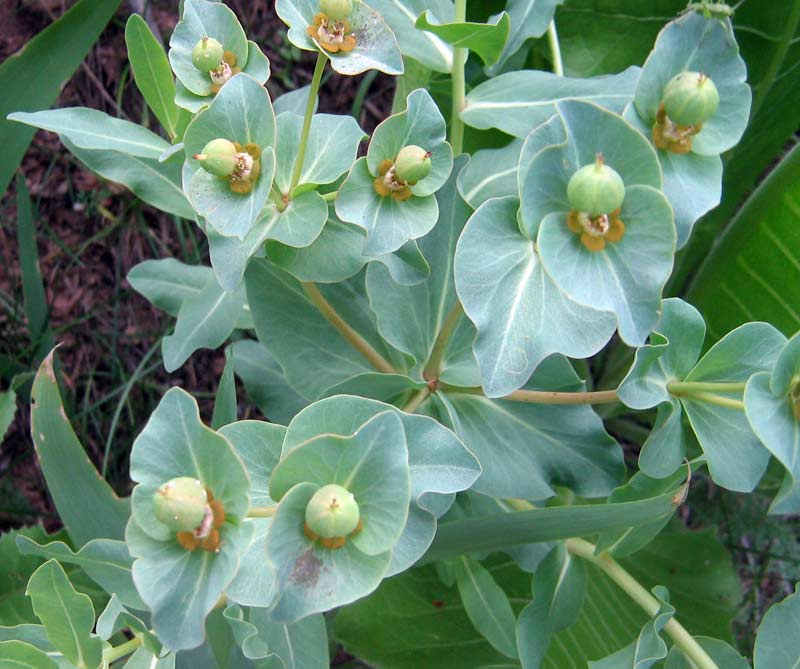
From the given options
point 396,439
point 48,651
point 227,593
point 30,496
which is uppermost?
point 396,439

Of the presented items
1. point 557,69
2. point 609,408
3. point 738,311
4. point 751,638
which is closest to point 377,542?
point 557,69

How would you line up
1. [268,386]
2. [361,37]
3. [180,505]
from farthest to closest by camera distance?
[268,386], [361,37], [180,505]

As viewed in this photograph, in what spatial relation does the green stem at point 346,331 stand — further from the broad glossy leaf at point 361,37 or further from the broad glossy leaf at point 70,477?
the broad glossy leaf at point 70,477

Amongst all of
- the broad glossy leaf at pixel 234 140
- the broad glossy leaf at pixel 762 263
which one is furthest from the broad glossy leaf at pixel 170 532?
the broad glossy leaf at pixel 762 263

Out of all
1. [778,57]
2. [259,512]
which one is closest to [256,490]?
[259,512]

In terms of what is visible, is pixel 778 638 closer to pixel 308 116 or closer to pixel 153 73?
pixel 308 116

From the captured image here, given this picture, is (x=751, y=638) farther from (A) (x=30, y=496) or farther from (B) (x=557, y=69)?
(A) (x=30, y=496)
